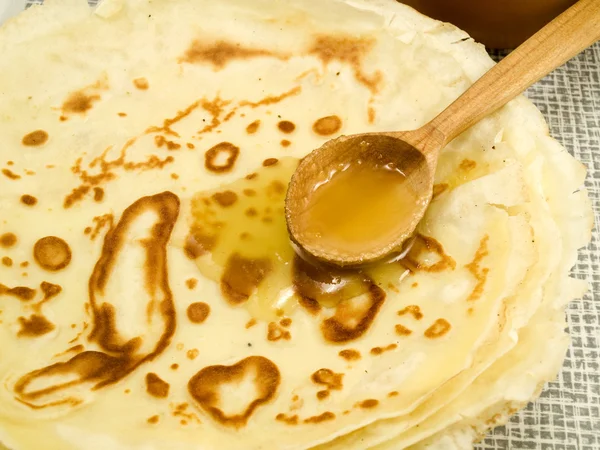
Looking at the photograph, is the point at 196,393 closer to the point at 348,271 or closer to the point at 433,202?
the point at 348,271

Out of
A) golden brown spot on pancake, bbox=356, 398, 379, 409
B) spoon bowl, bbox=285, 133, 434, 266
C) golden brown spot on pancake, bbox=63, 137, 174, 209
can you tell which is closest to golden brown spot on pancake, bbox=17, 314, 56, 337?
golden brown spot on pancake, bbox=63, 137, 174, 209

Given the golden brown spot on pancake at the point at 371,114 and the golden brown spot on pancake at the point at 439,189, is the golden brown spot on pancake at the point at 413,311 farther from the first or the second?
the golden brown spot on pancake at the point at 371,114

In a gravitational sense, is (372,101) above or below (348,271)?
above

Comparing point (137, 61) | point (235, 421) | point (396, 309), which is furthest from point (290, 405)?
point (137, 61)

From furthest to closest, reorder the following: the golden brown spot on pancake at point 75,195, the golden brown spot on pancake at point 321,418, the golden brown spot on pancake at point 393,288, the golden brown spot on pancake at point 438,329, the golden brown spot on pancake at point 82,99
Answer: the golden brown spot on pancake at point 82,99, the golden brown spot on pancake at point 75,195, the golden brown spot on pancake at point 393,288, the golden brown spot on pancake at point 438,329, the golden brown spot on pancake at point 321,418

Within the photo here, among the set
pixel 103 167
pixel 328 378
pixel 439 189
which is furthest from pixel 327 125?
pixel 328 378

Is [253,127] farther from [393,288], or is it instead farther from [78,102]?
[393,288]

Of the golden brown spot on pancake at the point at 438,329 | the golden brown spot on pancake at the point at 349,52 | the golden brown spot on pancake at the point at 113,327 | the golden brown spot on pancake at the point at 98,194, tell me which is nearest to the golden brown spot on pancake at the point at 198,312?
the golden brown spot on pancake at the point at 113,327
